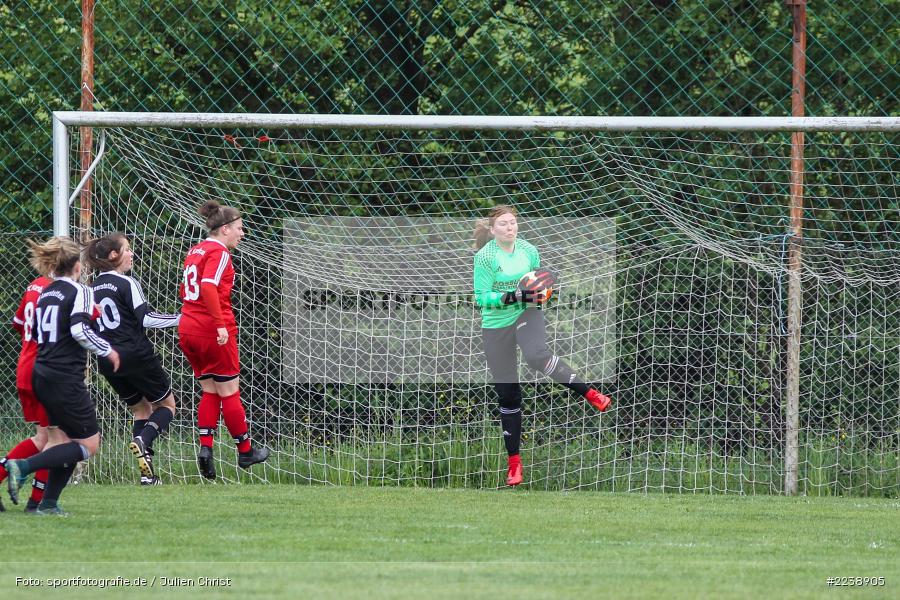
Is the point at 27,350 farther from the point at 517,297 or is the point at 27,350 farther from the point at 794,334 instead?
the point at 794,334

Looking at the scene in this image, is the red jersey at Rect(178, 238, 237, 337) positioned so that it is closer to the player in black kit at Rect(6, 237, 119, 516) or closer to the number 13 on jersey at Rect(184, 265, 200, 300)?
the number 13 on jersey at Rect(184, 265, 200, 300)

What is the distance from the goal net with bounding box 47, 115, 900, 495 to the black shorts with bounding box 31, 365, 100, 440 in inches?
102

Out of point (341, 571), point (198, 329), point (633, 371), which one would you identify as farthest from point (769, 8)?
point (341, 571)

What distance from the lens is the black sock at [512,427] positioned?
837cm

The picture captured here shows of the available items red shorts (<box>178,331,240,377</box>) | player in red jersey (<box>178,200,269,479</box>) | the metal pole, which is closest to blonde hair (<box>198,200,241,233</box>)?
player in red jersey (<box>178,200,269,479</box>)

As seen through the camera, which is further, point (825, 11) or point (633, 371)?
point (825, 11)

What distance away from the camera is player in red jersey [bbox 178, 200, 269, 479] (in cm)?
775

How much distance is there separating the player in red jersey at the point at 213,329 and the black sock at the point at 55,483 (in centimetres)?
144

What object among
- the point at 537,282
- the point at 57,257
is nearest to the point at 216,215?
the point at 57,257

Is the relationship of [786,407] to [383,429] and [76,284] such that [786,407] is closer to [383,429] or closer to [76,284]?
[383,429]

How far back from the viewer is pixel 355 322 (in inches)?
402

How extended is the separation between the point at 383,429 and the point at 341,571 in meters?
4.83

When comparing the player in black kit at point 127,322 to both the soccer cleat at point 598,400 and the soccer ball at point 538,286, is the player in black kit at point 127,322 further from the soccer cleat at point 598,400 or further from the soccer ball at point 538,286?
the soccer cleat at point 598,400

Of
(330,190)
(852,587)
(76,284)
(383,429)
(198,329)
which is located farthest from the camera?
(330,190)
